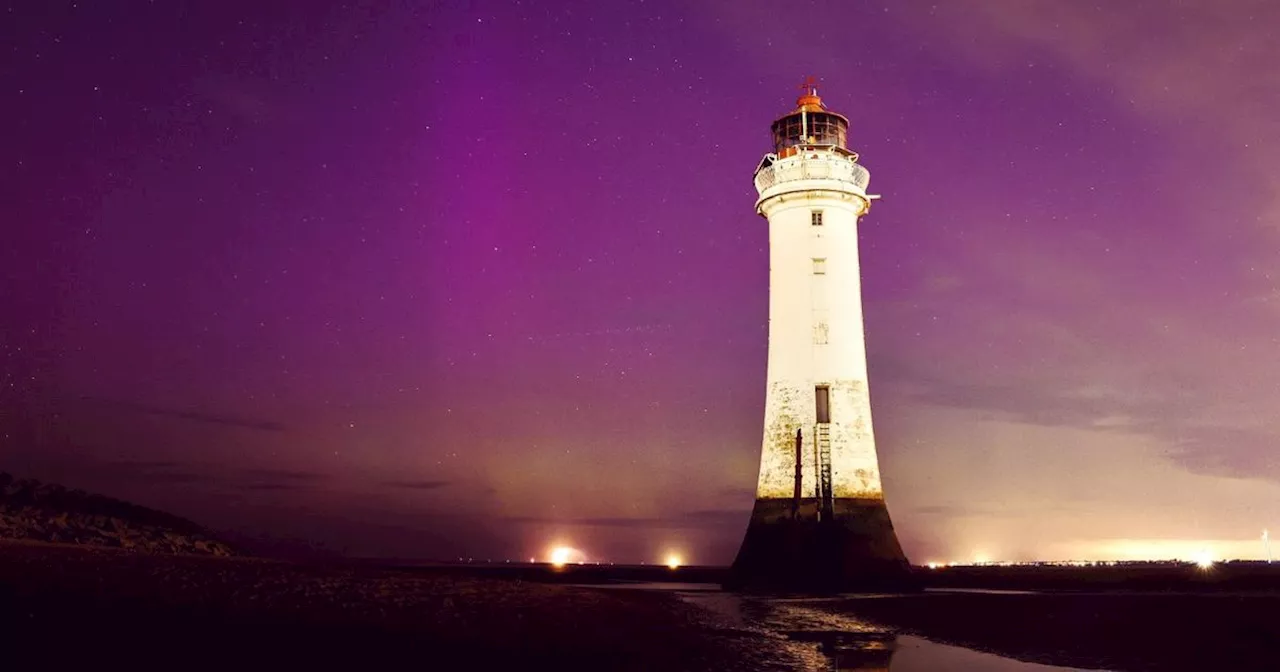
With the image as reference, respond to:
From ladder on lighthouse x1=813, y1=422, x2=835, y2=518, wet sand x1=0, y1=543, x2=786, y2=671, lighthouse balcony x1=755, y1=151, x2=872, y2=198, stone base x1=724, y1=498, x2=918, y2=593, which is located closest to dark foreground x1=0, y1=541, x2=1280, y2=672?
wet sand x1=0, y1=543, x2=786, y2=671

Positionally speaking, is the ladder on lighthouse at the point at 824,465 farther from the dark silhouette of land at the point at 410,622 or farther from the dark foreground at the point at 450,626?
the dark foreground at the point at 450,626

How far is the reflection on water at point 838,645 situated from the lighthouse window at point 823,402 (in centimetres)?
1049

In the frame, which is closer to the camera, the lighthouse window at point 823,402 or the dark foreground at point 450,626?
the dark foreground at point 450,626

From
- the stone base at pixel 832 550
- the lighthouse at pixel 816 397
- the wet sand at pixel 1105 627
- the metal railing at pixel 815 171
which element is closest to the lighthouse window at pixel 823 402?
the lighthouse at pixel 816 397

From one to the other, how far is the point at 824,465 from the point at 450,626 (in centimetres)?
2194

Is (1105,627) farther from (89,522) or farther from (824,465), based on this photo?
(89,522)

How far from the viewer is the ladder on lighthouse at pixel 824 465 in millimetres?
34062

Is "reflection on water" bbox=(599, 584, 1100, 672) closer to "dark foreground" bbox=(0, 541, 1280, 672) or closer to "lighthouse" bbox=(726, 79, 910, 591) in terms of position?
"dark foreground" bbox=(0, 541, 1280, 672)

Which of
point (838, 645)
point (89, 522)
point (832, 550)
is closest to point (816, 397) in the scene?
point (832, 550)

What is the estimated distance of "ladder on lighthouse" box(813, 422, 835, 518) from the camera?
34.1 metres

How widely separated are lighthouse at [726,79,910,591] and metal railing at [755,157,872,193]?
40mm

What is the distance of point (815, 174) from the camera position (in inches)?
1427

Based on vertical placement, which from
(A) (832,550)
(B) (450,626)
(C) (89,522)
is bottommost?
(B) (450,626)

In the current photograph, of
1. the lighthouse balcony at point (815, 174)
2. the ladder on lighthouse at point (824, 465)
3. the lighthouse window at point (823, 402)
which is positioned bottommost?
the ladder on lighthouse at point (824, 465)
